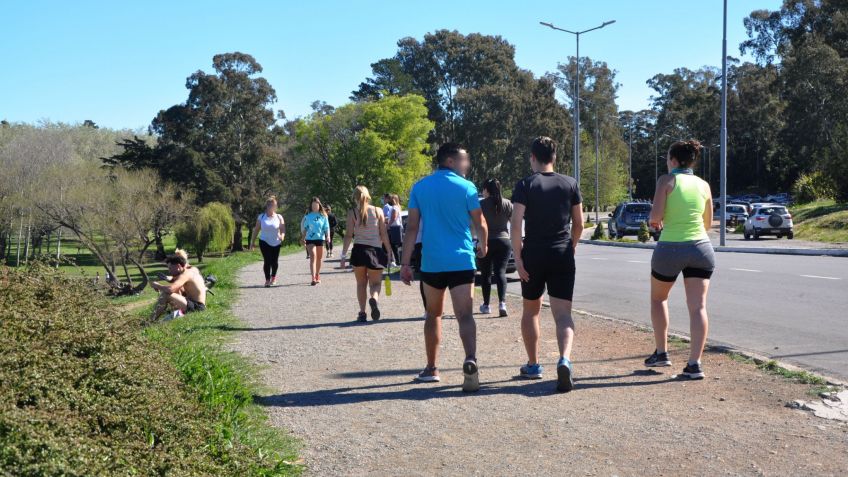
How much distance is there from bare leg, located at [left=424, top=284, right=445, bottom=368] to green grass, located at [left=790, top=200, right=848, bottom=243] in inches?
1243

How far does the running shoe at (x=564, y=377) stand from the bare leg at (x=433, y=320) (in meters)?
0.98

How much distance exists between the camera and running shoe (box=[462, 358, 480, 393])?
649 cm

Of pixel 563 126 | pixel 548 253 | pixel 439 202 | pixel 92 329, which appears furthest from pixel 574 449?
pixel 563 126

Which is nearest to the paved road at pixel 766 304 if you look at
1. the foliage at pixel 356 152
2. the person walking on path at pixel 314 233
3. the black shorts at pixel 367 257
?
the black shorts at pixel 367 257

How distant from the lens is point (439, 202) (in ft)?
22.4

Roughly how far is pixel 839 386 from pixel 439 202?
321 centimetres

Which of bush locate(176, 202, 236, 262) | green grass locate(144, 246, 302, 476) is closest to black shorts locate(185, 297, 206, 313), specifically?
green grass locate(144, 246, 302, 476)

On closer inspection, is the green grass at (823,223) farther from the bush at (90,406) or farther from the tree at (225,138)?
the tree at (225,138)

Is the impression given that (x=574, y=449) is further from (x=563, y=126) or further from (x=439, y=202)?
(x=563, y=126)

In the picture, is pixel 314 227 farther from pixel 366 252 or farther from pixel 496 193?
pixel 496 193

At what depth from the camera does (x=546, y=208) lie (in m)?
6.73

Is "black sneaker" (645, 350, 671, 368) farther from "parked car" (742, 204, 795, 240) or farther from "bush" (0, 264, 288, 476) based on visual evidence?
"parked car" (742, 204, 795, 240)

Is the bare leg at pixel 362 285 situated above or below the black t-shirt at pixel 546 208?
below

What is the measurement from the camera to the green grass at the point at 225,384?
4.92 m
